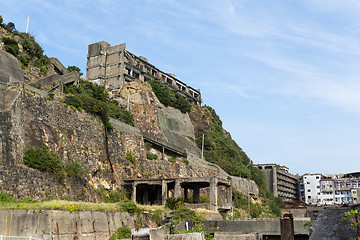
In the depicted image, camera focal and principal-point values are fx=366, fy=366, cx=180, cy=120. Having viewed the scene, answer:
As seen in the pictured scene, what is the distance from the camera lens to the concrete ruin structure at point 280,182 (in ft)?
326

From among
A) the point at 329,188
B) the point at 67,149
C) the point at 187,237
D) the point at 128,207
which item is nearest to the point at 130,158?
the point at 67,149

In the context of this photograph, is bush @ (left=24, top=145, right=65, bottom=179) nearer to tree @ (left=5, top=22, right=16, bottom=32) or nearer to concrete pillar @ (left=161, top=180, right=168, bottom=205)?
concrete pillar @ (left=161, top=180, right=168, bottom=205)

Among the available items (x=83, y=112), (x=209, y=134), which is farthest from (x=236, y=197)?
(x=83, y=112)

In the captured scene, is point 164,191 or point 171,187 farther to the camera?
point 171,187

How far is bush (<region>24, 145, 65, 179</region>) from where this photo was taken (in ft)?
90.7

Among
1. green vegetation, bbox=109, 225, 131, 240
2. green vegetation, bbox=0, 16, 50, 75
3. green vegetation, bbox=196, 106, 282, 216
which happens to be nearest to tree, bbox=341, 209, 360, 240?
green vegetation, bbox=109, 225, 131, 240

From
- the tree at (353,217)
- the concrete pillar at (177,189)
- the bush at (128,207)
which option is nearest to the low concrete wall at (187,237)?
the tree at (353,217)

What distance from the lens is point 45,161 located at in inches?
1119

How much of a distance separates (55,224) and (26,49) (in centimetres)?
3125

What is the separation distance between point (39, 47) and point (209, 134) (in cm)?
3759

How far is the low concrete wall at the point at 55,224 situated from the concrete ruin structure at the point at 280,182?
82.0 m

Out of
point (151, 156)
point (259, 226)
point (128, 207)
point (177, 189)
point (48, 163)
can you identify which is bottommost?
point (259, 226)

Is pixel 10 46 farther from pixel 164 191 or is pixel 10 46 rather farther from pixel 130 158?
pixel 164 191

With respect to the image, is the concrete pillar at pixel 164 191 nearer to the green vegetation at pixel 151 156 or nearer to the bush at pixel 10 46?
the green vegetation at pixel 151 156
